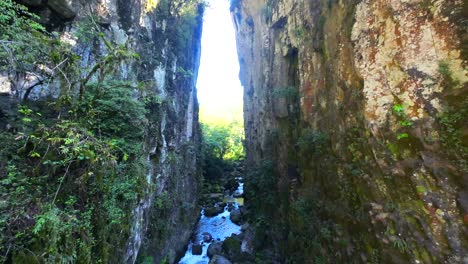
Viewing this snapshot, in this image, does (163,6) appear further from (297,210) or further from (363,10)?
(297,210)

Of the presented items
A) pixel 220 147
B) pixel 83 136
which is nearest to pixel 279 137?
pixel 83 136

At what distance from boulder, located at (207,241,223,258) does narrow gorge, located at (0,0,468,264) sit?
12 centimetres

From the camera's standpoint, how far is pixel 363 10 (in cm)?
721

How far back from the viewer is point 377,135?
664cm

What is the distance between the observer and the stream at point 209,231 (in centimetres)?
1353

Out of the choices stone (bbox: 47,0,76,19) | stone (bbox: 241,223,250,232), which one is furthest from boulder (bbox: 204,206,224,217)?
stone (bbox: 47,0,76,19)

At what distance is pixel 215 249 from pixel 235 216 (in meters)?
4.28

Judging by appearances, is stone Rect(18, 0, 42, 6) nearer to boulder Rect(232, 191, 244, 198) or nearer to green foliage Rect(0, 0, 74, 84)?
green foliage Rect(0, 0, 74, 84)

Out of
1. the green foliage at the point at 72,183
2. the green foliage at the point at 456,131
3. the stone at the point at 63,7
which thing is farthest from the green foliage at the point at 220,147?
the green foliage at the point at 456,131

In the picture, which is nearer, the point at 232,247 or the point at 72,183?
the point at 72,183

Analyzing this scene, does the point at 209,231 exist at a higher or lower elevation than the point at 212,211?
lower

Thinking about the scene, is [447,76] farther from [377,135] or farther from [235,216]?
[235,216]

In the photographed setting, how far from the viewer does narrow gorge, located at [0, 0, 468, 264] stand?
4934mm

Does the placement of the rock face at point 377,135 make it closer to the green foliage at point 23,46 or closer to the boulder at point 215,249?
the boulder at point 215,249
